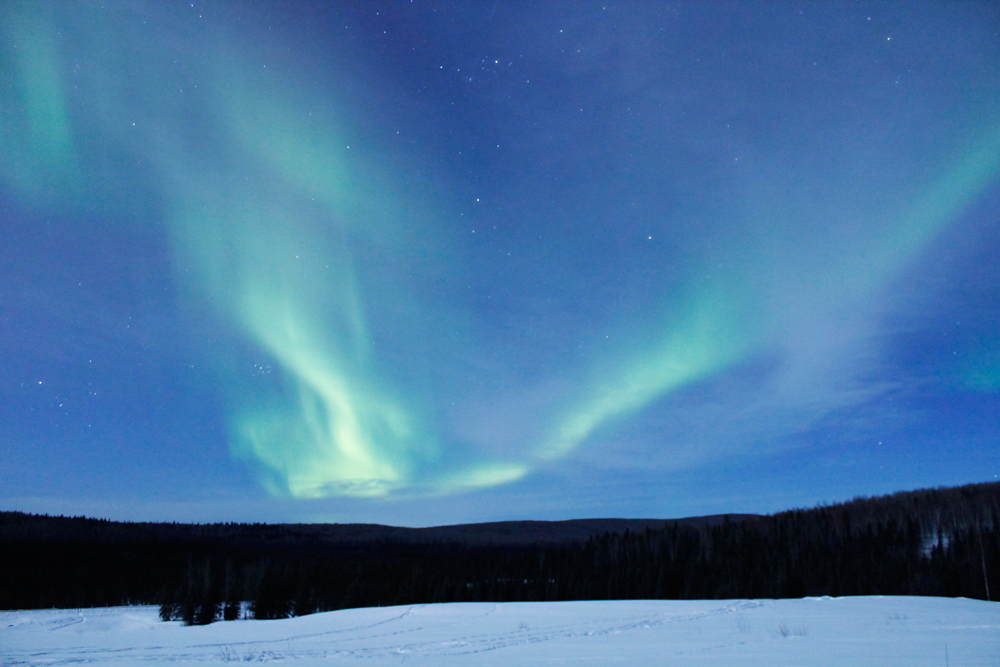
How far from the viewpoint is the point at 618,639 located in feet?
56.2

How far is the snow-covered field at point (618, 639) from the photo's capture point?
12.7 m

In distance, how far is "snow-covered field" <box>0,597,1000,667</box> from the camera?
499 inches

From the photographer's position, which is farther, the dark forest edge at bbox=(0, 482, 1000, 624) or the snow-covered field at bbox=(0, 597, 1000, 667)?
the dark forest edge at bbox=(0, 482, 1000, 624)

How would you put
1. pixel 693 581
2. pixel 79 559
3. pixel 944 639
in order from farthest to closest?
pixel 79 559 < pixel 693 581 < pixel 944 639

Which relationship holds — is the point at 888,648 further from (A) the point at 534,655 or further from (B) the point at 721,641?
(A) the point at 534,655

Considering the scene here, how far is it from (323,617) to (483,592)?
78150mm

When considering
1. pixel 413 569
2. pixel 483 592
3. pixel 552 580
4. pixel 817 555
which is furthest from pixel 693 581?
pixel 413 569

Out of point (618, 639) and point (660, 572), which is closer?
point (618, 639)

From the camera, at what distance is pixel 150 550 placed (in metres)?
193

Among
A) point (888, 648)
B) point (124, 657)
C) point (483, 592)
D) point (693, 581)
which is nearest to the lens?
point (888, 648)

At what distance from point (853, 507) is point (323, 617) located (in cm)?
12034

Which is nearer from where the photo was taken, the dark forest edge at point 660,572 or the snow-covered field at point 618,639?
the snow-covered field at point 618,639

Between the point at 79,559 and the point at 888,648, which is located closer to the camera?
the point at 888,648

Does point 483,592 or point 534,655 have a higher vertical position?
point 534,655
